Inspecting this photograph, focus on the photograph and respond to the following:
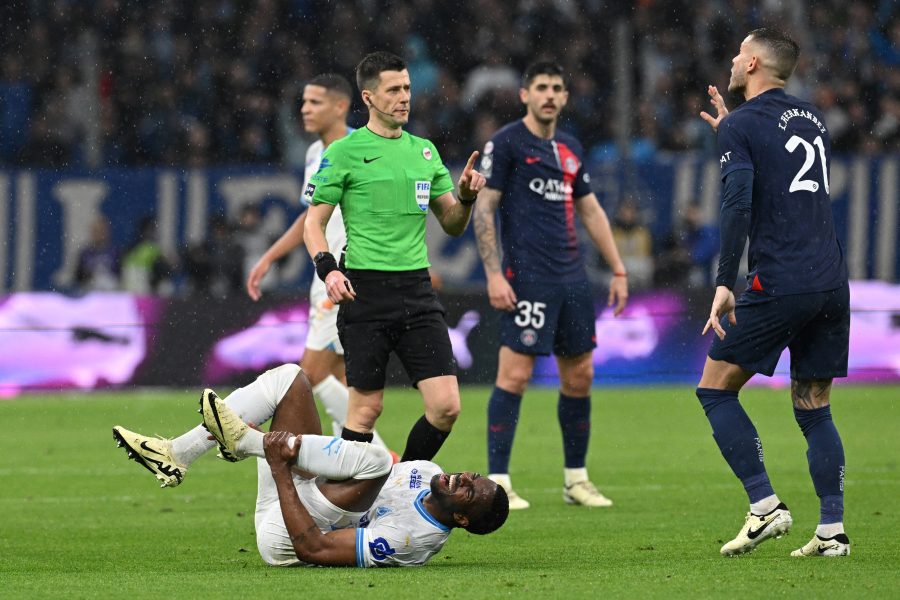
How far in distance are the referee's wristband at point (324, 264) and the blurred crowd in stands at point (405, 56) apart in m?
12.0

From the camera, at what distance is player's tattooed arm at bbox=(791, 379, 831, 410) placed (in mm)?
6781

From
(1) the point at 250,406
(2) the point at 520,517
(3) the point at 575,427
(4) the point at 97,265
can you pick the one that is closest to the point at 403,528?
(1) the point at 250,406

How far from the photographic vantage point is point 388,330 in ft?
24.8

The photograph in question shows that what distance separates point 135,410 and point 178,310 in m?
1.78

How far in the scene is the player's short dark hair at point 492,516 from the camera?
6301 mm

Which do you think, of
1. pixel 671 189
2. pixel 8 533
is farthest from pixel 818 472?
pixel 671 189

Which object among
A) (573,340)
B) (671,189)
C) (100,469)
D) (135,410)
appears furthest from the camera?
(671,189)

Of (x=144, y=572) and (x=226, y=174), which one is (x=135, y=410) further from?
(x=144, y=572)

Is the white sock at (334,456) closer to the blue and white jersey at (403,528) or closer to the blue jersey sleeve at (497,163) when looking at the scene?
the blue and white jersey at (403,528)

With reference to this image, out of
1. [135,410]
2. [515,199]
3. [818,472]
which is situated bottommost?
[135,410]

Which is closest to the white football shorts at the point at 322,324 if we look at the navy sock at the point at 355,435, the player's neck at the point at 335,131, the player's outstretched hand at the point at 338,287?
the player's neck at the point at 335,131

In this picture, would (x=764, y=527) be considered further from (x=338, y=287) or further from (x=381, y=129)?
(x=381, y=129)

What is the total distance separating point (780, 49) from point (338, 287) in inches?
87.1

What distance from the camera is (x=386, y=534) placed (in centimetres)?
640
